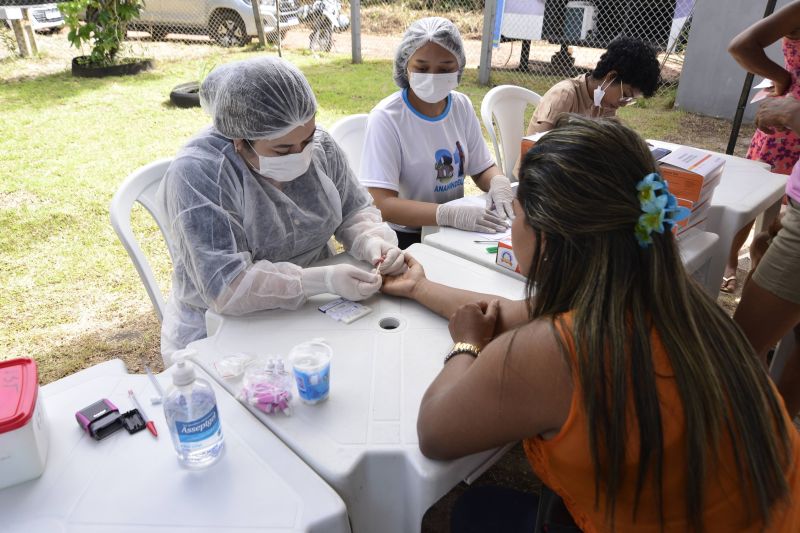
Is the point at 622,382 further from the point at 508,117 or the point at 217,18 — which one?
the point at 217,18

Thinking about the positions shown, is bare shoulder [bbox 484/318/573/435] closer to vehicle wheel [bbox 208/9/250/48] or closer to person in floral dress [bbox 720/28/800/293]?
person in floral dress [bbox 720/28/800/293]

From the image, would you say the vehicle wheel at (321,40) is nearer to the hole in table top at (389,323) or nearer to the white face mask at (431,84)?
the white face mask at (431,84)

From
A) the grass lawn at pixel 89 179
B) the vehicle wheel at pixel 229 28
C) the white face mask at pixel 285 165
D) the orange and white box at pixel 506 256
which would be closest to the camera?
the white face mask at pixel 285 165

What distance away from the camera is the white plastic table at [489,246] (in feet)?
5.74

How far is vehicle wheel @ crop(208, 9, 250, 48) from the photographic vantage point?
872 cm

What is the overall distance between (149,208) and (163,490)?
1178 millimetres

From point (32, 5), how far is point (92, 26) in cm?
184

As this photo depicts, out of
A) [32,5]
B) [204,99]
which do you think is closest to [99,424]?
[204,99]

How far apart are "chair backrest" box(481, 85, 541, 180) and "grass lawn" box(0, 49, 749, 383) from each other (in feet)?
6.90

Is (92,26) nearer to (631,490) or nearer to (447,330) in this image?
(447,330)

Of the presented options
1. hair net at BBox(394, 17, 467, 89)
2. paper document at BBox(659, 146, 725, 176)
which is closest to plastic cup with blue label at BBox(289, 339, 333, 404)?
paper document at BBox(659, 146, 725, 176)

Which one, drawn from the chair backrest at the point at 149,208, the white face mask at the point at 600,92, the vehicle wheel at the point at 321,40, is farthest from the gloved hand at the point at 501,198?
the vehicle wheel at the point at 321,40

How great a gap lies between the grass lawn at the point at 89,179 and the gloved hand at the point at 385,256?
1.46 metres

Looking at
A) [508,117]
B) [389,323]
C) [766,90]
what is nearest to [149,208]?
[389,323]
